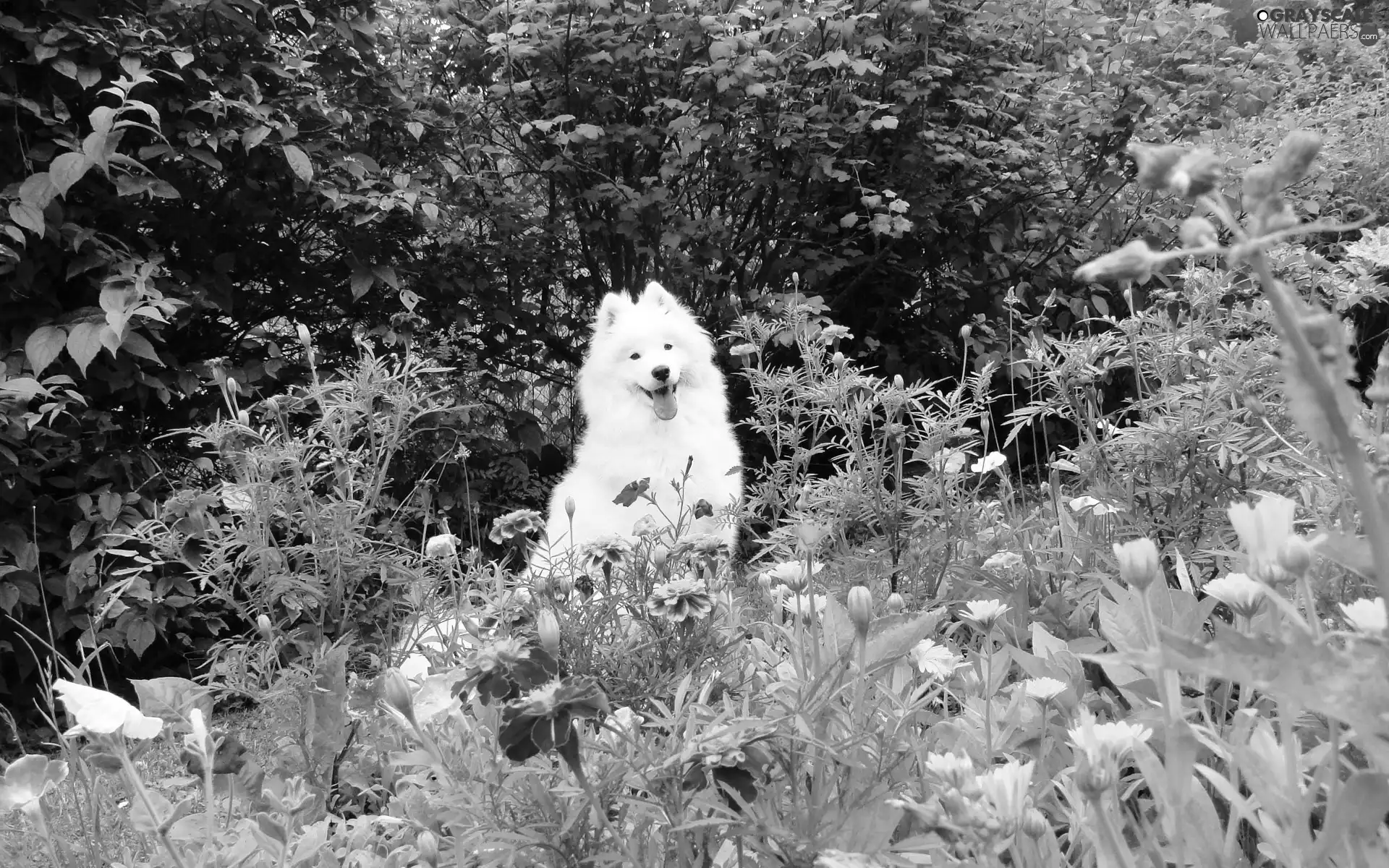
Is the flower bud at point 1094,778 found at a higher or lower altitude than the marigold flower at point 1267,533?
lower

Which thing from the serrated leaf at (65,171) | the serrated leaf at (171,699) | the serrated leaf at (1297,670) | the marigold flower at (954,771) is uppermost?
the serrated leaf at (65,171)

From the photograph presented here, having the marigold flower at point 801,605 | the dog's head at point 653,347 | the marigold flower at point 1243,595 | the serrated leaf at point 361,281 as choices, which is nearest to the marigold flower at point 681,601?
the marigold flower at point 801,605

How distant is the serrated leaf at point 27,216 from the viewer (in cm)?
292

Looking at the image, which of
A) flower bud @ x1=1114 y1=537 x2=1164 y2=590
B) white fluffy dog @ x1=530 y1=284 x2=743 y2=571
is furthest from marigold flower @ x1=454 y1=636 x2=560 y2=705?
white fluffy dog @ x1=530 y1=284 x2=743 y2=571

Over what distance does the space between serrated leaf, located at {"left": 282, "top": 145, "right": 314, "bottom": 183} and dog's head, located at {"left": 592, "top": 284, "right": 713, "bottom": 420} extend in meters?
1.12

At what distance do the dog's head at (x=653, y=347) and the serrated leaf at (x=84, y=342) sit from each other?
5.43 feet

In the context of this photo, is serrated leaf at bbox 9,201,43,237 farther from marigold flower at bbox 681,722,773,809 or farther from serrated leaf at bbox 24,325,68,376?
marigold flower at bbox 681,722,773,809

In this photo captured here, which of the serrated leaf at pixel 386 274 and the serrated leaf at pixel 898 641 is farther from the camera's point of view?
the serrated leaf at pixel 386 274

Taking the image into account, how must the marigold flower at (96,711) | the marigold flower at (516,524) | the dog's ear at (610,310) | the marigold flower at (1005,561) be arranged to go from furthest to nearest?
the dog's ear at (610,310) → the marigold flower at (1005,561) → the marigold flower at (516,524) → the marigold flower at (96,711)

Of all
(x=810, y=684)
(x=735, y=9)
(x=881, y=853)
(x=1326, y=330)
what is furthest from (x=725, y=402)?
(x=1326, y=330)

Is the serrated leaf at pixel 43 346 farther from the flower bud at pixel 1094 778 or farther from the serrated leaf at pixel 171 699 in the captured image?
the flower bud at pixel 1094 778

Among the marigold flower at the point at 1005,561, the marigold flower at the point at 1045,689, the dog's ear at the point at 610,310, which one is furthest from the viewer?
the dog's ear at the point at 610,310

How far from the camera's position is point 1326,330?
0.55 metres

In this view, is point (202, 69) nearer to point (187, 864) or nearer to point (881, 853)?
point (187, 864)
